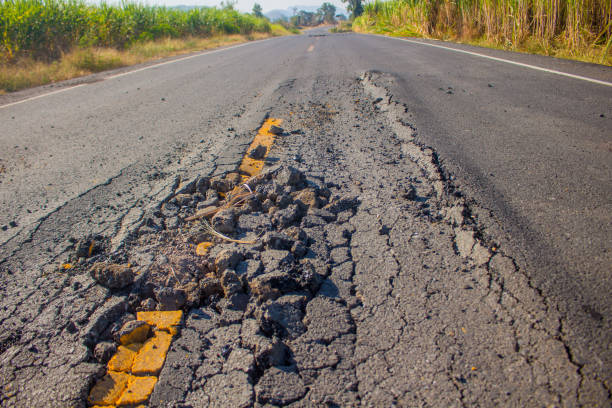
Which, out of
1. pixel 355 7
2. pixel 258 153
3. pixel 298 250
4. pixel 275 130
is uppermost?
pixel 355 7

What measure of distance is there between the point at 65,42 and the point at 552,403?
14.6 metres

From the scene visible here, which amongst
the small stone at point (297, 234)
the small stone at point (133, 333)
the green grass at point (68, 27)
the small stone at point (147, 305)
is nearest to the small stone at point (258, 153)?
the small stone at point (297, 234)

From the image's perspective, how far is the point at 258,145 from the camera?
3.34m

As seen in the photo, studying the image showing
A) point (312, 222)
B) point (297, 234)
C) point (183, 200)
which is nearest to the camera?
point (297, 234)

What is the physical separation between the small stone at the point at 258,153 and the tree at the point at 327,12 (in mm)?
96489

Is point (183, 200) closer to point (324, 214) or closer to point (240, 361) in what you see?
point (324, 214)

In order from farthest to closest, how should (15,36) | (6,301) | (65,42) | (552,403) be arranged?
(65,42) < (15,36) < (6,301) < (552,403)

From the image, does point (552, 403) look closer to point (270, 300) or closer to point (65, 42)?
point (270, 300)

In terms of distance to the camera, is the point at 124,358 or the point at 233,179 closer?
the point at 124,358

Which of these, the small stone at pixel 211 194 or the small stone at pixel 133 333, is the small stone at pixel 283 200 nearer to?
the small stone at pixel 211 194

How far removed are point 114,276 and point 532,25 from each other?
413 inches

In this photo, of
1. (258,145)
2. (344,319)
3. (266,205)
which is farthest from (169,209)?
(344,319)

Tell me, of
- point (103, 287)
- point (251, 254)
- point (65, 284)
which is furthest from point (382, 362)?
point (65, 284)

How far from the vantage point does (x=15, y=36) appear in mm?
10391
